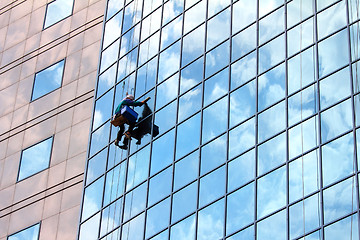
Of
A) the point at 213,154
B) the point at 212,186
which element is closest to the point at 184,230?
the point at 212,186

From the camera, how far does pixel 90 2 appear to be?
4969 cm

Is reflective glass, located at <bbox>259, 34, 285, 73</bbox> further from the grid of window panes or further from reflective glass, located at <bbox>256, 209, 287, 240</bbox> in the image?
reflective glass, located at <bbox>256, 209, 287, 240</bbox>

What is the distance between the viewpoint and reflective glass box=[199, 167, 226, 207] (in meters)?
34.3

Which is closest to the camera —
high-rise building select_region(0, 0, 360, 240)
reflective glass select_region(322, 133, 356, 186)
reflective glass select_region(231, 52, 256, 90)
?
reflective glass select_region(322, 133, 356, 186)

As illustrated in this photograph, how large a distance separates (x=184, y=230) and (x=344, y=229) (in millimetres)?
7053

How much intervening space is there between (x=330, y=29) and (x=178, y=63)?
783cm

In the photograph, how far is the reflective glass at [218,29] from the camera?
3844 cm

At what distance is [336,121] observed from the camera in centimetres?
3195

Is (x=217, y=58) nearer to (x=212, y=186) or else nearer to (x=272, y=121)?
(x=272, y=121)

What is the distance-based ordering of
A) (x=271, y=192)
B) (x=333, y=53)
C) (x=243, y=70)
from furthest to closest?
(x=243, y=70)
(x=333, y=53)
(x=271, y=192)

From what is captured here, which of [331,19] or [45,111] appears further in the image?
[45,111]

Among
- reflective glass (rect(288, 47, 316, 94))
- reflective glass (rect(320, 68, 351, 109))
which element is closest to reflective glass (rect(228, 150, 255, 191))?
reflective glass (rect(288, 47, 316, 94))

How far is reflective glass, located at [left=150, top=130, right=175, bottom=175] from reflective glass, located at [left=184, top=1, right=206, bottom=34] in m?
5.18

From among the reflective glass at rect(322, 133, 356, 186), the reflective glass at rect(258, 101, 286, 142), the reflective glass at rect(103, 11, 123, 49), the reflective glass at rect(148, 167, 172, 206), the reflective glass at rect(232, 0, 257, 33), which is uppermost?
the reflective glass at rect(103, 11, 123, 49)
